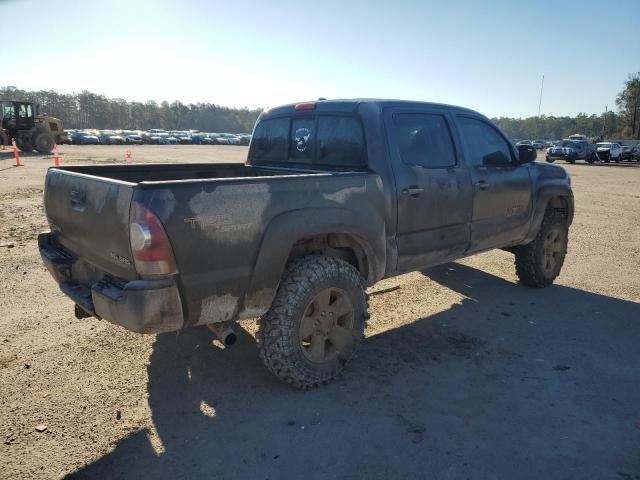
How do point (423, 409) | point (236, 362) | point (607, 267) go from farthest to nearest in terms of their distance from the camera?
point (607, 267) → point (236, 362) → point (423, 409)

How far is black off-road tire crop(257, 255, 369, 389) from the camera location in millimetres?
3135

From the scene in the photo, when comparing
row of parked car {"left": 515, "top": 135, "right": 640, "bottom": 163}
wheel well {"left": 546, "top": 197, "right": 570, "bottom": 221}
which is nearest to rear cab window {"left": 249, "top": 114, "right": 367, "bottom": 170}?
wheel well {"left": 546, "top": 197, "right": 570, "bottom": 221}

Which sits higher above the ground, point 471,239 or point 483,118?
point 483,118

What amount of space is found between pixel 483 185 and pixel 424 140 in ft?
2.69

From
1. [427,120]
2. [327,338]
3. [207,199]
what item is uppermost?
[427,120]

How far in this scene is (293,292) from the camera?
314 cm

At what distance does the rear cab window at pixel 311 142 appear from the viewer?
3.80m

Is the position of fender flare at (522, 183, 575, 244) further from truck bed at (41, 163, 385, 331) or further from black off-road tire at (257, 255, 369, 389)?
black off-road tire at (257, 255, 369, 389)

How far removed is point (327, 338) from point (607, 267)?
5.07m

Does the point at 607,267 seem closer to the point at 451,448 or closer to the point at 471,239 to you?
the point at 471,239

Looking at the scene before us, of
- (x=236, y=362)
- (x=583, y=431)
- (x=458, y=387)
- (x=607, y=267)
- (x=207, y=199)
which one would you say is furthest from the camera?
(x=607, y=267)

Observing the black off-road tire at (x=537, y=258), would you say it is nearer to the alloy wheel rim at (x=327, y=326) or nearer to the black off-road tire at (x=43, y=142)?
the alloy wheel rim at (x=327, y=326)

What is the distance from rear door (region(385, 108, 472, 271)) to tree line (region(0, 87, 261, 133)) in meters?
96.0

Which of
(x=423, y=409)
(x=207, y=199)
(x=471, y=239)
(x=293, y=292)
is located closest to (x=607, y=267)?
(x=471, y=239)
